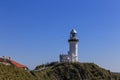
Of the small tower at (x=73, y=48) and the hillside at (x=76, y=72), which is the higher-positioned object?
the small tower at (x=73, y=48)

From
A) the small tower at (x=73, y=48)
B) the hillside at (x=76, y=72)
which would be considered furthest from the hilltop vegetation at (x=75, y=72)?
the small tower at (x=73, y=48)

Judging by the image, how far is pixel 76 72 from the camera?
80.1 m

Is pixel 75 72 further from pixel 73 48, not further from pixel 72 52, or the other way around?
pixel 73 48

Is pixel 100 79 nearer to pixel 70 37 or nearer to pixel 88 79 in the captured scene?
pixel 88 79

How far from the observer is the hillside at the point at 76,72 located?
249 feet

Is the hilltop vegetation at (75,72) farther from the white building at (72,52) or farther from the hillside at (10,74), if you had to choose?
the hillside at (10,74)

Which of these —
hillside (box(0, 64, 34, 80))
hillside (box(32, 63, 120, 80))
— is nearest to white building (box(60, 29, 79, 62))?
hillside (box(32, 63, 120, 80))

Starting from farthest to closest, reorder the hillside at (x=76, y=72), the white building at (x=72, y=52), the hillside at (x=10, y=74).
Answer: the white building at (x=72, y=52)
the hillside at (x=76, y=72)
the hillside at (x=10, y=74)

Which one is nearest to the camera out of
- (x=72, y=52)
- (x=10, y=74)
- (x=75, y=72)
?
(x=10, y=74)

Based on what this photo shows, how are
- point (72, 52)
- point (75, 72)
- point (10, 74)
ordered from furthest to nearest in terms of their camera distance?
1. point (72, 52)
2. point (75, 72)
3. point (10, 74)

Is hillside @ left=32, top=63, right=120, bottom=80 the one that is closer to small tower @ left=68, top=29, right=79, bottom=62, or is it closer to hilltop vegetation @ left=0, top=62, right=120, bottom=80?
hilltop vegetation @ left=0, top=62, right=120, bottom=80

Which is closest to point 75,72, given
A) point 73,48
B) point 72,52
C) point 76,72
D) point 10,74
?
point 76,72

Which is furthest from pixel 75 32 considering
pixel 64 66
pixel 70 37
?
pixel 64 66

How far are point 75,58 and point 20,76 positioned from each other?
4067 cm
